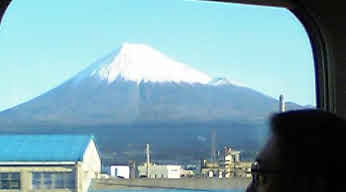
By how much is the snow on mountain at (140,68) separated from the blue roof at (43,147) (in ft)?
0.81

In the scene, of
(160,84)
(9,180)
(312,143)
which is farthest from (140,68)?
(312,143)

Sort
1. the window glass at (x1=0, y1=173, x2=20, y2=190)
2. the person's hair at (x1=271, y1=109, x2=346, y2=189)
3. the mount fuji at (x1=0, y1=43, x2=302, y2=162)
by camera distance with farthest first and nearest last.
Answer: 1. the mount fuji at (x1=0, y1=43, x2=302, y2=162)
2. the window glass at (x1=0, y1=173, x2=20, y2=190)
3. the person's hair at (x1=271, y1=109, x2=346, y2=189)

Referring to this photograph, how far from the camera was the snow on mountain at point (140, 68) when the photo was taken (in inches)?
93.1

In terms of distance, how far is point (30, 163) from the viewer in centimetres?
230

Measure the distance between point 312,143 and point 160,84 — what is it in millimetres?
1374

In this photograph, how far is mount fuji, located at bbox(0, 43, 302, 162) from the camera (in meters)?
2.36

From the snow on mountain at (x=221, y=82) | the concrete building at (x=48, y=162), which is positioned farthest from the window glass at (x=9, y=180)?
the snow on mountain at (x=221, y=82)

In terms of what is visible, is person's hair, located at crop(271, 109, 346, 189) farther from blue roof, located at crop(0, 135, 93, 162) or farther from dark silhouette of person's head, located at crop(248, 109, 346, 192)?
blue roof, located at crop(0, 135, 93, 162)

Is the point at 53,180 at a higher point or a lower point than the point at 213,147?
lower

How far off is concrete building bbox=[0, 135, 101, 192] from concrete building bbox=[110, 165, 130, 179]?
2.5 inches

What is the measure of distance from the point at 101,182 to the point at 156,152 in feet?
0.83

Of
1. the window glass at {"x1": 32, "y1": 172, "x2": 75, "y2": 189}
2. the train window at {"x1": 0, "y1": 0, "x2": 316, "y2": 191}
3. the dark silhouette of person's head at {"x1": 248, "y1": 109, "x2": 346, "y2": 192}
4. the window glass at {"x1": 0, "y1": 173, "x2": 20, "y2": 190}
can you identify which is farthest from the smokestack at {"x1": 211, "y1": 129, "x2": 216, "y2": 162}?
the dark silhouette of person's head at {"x1": 248, "y1": 109, "x2": 346, "y2": 192}

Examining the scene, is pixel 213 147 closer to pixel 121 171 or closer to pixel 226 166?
pixel 226 166

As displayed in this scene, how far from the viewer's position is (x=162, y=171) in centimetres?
248
